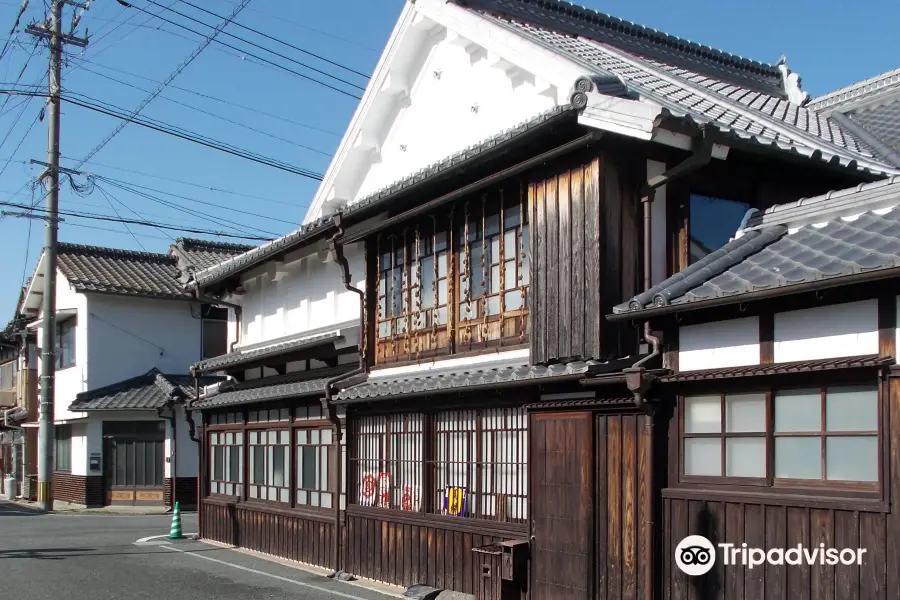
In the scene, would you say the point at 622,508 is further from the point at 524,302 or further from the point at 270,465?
the point at 270,465

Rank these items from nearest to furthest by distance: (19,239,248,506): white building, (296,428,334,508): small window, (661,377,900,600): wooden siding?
(661,377,900,600): wooden siding → (296,428,334,508): small window → (19,239,248,506): white building

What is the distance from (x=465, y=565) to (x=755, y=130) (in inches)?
272

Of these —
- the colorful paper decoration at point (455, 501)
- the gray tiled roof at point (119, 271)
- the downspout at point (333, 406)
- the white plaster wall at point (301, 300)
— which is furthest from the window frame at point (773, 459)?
the gray tiled roof at point (119, 271)

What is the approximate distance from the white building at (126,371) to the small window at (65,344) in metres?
0.05

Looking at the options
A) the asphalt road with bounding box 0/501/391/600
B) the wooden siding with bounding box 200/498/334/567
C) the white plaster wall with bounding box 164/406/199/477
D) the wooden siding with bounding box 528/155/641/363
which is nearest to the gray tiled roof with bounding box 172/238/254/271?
the white plaster wall with bounding box 164/406/199/477

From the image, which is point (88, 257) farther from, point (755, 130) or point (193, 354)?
point (755, 130)

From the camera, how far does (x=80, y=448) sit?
34281 mm

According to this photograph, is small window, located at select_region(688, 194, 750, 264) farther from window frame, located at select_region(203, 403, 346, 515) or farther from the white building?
the white building

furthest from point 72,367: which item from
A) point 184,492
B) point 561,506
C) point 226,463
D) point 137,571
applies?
point 561,506

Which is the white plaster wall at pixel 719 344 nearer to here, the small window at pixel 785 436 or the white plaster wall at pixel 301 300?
the small window at pixel 785 436

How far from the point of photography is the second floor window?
12.5 metres

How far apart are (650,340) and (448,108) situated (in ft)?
25.4

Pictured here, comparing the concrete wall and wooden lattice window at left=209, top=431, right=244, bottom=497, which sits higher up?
the concrete wall

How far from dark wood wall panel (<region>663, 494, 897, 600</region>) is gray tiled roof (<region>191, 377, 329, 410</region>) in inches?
314
